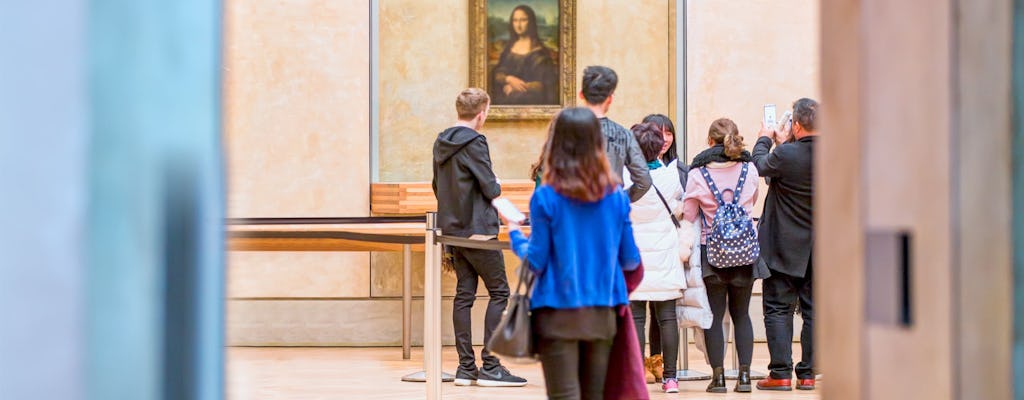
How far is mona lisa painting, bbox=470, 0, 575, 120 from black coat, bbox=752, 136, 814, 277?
386cm

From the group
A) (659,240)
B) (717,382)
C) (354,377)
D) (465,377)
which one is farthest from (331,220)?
(717,382)

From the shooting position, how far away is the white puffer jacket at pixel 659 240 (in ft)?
27.0

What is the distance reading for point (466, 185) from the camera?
28.9 ft

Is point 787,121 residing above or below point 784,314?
above

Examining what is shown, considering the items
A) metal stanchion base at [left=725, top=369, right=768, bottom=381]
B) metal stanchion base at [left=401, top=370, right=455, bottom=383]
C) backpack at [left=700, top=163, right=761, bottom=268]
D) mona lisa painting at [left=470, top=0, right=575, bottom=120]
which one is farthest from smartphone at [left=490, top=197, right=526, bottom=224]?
mona lisa painting at [left=470, top=0, right=575, bottom=120]

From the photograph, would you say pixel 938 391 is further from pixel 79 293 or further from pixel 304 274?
pixel 304 274

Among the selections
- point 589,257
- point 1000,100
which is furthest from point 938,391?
point 589,257

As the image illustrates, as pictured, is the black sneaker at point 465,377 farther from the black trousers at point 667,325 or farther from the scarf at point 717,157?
the scarf at point 717,157

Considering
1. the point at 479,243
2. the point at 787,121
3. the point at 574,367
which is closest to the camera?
the point at 574,367

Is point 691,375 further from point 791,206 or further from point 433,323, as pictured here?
point 433,323

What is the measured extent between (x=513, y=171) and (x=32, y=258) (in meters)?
10.8

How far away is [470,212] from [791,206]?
6.63ft

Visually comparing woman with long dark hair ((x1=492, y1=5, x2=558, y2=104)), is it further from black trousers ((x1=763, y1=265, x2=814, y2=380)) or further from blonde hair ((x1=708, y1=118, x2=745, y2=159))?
black trousers ((x1=763, y1=265, x2=814, y2=380))

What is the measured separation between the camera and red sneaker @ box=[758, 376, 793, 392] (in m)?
8.74
